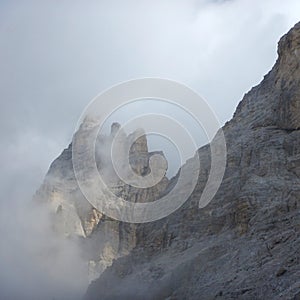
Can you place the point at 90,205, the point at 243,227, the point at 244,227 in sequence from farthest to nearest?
1. the point at 90,205
2. the point at 243,227
3. the point at 244,227

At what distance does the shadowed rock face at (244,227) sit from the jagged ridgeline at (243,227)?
0.27ft

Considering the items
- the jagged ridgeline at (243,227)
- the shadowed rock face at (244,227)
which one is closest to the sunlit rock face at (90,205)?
the jagged ridgeline at (243,227)

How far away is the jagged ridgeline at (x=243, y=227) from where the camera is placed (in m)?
39.2

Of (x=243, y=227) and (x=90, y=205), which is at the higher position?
(x=90, y=205)

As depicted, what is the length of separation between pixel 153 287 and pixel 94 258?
7282cm

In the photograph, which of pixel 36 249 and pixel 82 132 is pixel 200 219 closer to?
pixel 36 249

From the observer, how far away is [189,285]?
45.8 meters

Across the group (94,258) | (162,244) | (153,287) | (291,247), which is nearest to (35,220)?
(94,258)

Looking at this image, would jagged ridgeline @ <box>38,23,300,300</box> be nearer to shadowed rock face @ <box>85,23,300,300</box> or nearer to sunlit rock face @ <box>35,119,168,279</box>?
shadowed rock face @ <box>85,23,300,300</box>

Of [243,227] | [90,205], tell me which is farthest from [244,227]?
[90,205]

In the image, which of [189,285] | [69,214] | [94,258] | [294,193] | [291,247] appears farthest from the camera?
[69,214]

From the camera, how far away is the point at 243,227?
1975 inches

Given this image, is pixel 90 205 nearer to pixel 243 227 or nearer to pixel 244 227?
pixel 243 227

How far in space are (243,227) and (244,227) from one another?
195 mm
